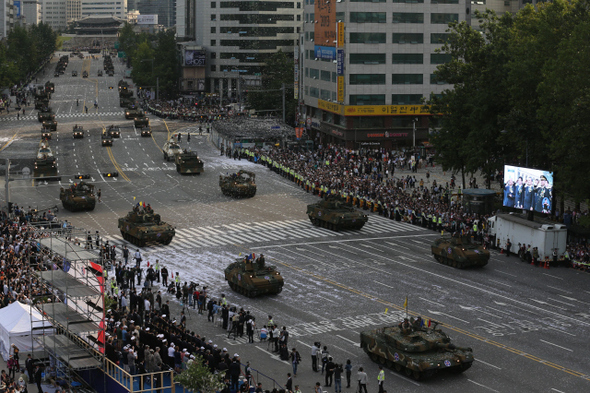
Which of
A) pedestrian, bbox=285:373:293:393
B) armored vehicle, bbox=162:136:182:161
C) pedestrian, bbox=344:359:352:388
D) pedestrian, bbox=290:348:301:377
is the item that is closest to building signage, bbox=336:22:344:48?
armored vehicle, bbox=162:136:182:161

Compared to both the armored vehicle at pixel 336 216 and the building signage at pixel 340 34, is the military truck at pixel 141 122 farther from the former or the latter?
the armored vehicle at pixel 336 216

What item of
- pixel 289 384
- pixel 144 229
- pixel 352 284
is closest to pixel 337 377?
pixel 289 384

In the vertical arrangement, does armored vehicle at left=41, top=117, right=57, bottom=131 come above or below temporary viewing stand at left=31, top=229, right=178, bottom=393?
above

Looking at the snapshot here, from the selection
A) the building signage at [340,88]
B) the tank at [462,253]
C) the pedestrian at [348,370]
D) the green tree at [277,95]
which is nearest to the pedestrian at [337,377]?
the pedestrian at [348,370]

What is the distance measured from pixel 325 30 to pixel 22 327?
86.3 meters

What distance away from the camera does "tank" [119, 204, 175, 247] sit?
65.2 meters

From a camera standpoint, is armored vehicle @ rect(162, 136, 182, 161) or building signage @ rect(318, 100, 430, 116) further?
building signage @ rect(318, 100, 430, 116)

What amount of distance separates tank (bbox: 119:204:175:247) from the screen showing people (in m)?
24.0

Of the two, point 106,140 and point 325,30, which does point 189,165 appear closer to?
point 106,140

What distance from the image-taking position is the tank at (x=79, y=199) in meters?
A: 78.8

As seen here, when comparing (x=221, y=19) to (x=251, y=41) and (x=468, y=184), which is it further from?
(x=468, y=184)

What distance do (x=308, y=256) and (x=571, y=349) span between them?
923 inches

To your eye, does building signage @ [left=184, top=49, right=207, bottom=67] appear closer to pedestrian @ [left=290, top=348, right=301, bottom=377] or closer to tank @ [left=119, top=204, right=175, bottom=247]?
tank @ [left=119, top=204, right=175, bottom=247]

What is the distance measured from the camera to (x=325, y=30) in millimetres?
119625
